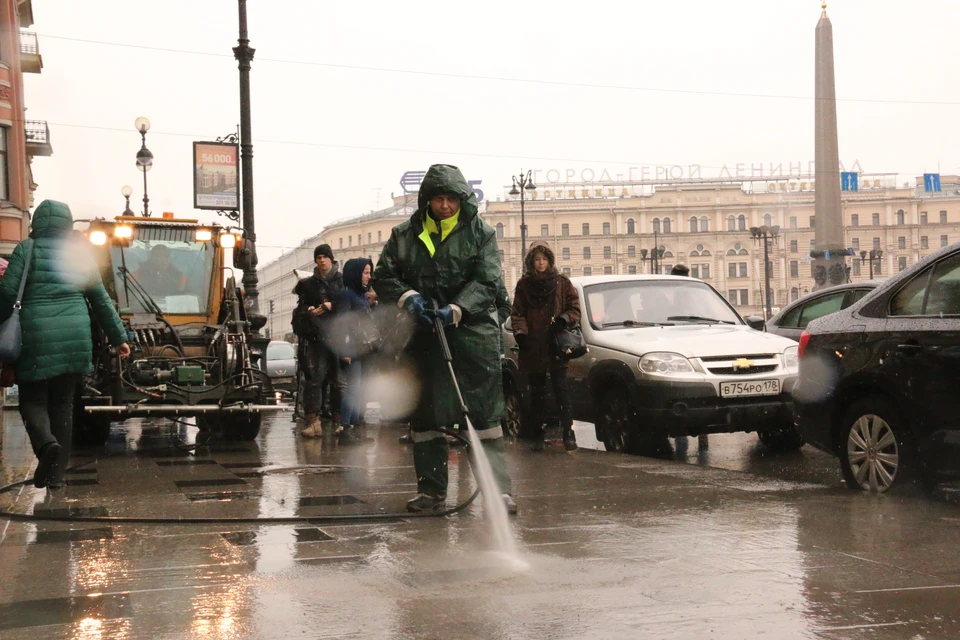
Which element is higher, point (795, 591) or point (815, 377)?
point (815, 377)

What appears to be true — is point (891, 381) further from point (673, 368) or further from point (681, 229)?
point (681, 229)

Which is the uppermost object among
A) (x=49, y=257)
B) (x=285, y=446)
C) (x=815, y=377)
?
(x=49, y=257)

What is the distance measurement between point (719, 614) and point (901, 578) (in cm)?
103

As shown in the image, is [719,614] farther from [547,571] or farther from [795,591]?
[547,571]

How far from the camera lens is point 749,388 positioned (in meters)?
10.4

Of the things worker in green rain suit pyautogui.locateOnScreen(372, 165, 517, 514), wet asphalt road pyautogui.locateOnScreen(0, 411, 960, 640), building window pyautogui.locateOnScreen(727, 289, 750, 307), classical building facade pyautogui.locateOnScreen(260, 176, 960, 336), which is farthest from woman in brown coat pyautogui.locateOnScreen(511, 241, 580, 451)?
building window pyautogui.locateOnScreen(727, 289, 750, 307)

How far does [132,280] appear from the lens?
13.7 metres

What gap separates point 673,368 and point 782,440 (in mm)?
1587

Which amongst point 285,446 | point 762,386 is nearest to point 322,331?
point 285,446

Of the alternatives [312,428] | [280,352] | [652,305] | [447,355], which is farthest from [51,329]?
[280,352]

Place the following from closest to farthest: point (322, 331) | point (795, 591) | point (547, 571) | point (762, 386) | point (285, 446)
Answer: point (795, 591) < point (547, 571) < point (762, 386) < point (285, 446) < point (322, 331)

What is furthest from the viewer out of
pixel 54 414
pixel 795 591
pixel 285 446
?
pixel 285 446

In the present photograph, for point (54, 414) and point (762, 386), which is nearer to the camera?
point (54, 414)

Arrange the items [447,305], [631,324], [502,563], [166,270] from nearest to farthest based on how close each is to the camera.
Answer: [502,563] < [447,305] < [631,324] < [166,270]
